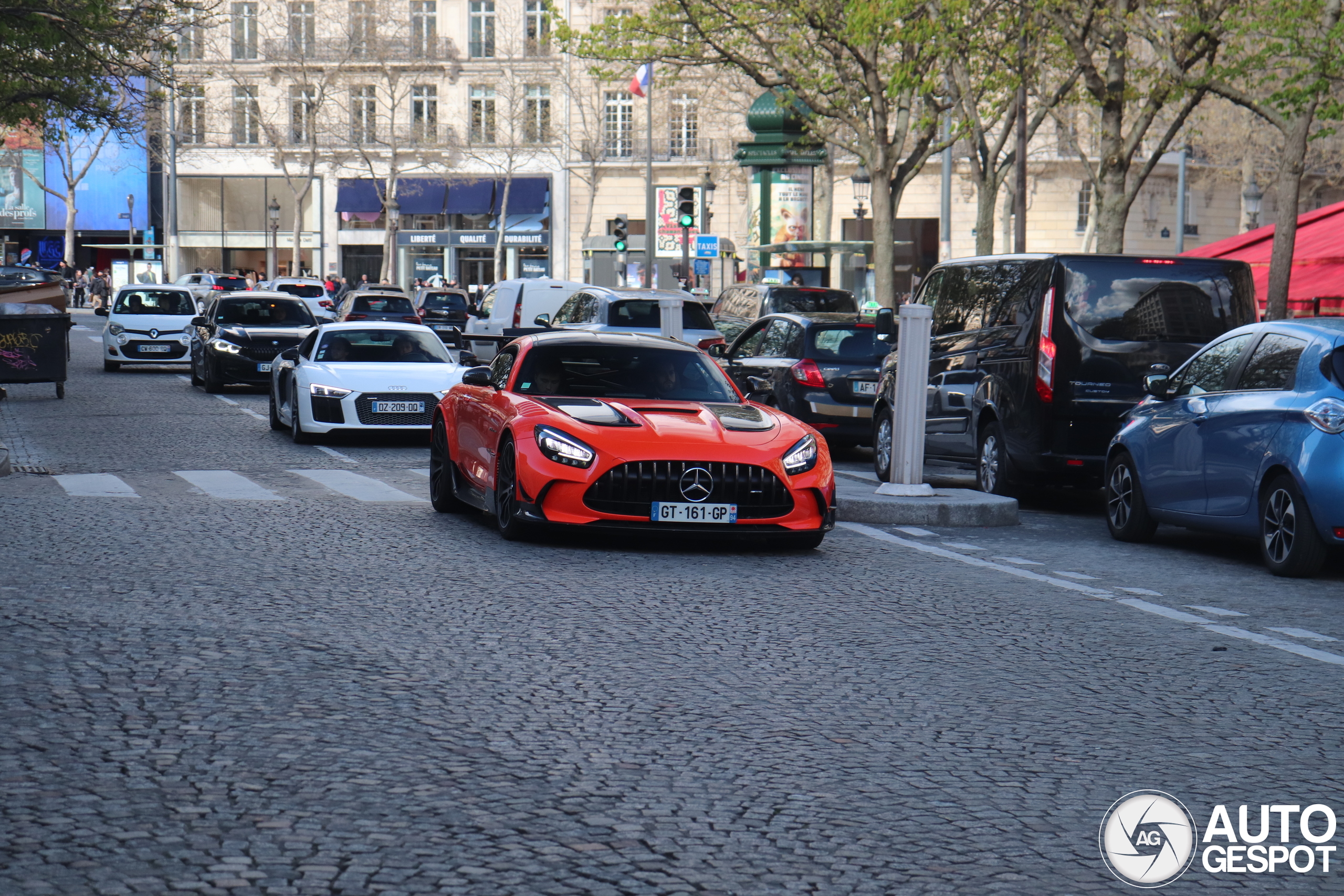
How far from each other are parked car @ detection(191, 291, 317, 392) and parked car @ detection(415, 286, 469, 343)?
10.1m

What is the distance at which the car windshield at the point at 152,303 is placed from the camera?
34.0 metres

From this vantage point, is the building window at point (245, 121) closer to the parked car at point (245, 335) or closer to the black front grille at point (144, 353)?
the black front grille at point (144, 353)

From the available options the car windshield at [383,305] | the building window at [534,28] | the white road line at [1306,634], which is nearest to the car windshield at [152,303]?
the car windshield at [383,305]

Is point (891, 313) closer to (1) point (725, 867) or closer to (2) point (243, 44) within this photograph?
(1) point (725, 867)

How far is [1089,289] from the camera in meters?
13.8

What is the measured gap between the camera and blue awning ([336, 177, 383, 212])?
69562mm

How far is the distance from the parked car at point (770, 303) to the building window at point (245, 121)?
4625cm

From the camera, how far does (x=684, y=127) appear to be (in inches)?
2653

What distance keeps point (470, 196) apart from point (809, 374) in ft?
171

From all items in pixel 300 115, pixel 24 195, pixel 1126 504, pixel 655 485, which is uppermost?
pixel 300 115

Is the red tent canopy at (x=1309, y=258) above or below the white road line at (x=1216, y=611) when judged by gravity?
above

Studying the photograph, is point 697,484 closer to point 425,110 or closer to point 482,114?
point 482,114

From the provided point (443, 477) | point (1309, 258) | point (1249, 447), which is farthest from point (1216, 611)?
point (1309, 258)

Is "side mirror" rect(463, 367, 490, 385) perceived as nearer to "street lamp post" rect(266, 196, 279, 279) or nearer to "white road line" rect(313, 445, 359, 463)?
"white road line" rect(313, 445, 359, 463)
